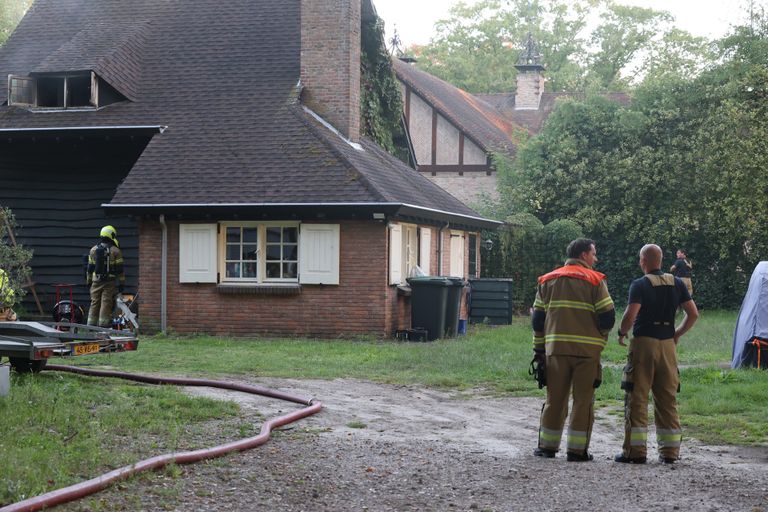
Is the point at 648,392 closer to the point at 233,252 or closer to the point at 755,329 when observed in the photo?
the point at 755,329

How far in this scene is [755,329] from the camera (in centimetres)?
1507

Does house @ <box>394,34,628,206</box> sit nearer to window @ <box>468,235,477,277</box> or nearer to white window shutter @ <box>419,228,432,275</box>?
window @ <box>468,235,477,277</box>

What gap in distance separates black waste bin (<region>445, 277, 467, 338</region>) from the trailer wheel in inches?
395

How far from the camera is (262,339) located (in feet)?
68.5

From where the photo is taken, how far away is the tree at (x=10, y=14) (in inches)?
1971

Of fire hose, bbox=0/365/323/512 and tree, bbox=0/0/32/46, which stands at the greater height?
tree, bbox=0/0/32/46

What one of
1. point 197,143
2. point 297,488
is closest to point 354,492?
point 297,488

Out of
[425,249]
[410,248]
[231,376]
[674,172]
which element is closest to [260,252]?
[410,248]

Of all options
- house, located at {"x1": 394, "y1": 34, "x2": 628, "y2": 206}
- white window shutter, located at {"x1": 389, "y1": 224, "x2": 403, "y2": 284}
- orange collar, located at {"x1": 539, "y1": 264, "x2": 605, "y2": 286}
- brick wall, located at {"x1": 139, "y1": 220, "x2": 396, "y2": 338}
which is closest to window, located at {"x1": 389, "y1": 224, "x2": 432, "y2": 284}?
white window shutter, located at {"x1": 389, "y1": 224, "x2": 403, "y2": 284}

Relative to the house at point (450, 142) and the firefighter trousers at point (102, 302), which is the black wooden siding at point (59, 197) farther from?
the house at point (450, 142)

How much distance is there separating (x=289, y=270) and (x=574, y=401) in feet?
42.5

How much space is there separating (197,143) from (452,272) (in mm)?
6913

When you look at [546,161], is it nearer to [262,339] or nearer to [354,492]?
[262,339]

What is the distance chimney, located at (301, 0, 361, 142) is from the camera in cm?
2330
